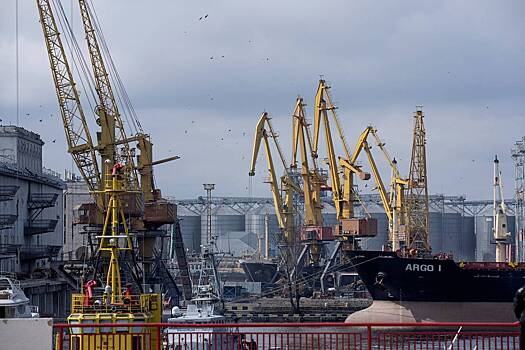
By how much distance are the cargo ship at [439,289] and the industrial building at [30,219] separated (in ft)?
65.9

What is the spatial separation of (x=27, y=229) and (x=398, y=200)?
34618 millimetres

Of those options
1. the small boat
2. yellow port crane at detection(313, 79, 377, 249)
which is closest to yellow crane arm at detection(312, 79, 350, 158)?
yellow port crane at detection(313, 79, 377, 249)

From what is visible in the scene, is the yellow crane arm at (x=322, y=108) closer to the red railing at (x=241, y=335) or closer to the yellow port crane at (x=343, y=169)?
the yellow port crane at (x=343, y=169)

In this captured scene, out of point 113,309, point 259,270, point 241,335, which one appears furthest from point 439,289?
point 259,270

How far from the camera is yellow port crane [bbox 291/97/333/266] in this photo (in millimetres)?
98188

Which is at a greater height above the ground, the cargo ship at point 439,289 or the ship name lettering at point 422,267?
the ship name lettering at point 422,267

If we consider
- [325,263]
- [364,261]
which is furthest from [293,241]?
[364,261]

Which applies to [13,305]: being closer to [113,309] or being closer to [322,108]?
[113,309]

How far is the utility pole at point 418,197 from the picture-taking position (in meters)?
97.2

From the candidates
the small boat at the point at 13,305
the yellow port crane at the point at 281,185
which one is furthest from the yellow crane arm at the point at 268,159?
the small boat at the point at 13,305

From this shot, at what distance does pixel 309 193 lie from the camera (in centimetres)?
10075

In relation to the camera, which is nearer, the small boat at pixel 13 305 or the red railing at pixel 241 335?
the red railing at pixel 241 335

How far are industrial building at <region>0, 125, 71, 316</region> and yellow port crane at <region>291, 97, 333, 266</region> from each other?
20691 mm

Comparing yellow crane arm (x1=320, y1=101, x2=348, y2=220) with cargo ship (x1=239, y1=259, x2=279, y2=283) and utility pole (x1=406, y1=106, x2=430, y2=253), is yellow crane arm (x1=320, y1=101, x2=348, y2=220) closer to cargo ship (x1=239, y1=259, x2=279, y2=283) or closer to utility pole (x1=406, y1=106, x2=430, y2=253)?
utility pole (x1=406, y1=106, x2=430, y2=253)
